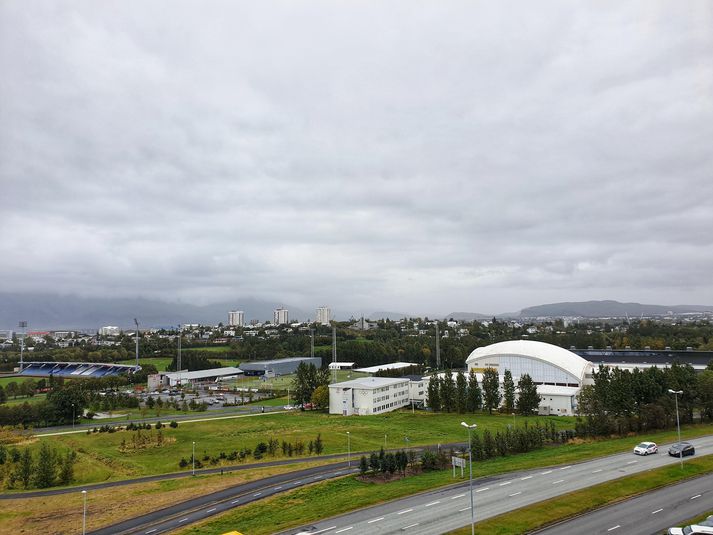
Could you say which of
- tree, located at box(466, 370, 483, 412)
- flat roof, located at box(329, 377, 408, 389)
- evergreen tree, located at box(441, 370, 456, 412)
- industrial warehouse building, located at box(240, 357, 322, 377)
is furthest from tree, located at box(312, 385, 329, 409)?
industrial warehouse building, located at box(240, 357, 322, 377)

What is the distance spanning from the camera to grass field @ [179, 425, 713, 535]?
3484 centimetres

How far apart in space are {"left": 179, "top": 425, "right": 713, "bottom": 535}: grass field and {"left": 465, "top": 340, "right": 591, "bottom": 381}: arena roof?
50137mm

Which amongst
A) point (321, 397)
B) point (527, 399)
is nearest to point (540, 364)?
point (527, 399)

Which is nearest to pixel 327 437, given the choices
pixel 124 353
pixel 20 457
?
pixel 20 457

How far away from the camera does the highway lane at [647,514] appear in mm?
29516

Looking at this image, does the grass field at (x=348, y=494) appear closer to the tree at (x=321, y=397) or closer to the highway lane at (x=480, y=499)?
the highway lane at (x=480, y=499)

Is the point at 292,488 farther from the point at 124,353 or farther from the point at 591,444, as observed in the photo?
the point at 124,353

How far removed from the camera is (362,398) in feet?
300

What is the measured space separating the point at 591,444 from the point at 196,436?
5799 centimetres

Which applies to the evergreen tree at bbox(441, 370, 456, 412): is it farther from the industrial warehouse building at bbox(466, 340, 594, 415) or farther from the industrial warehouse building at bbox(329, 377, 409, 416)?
the industrial warehouse building at bbox(466, 340, 594, 415)

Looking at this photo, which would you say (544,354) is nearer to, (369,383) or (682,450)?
(369,383)

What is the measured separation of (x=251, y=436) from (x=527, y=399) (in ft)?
160

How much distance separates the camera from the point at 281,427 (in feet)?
256

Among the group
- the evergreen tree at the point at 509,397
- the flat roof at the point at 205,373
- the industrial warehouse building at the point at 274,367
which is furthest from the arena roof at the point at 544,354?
the flat roof at the point at 205,373
